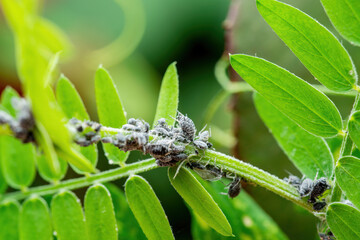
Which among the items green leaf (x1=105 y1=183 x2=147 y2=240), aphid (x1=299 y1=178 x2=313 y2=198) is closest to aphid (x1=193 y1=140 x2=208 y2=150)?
aphid (x1=299 y1=178 x2=313 y2=198)

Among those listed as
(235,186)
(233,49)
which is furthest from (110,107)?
(233,49)

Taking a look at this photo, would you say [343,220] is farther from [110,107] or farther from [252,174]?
[110,107]

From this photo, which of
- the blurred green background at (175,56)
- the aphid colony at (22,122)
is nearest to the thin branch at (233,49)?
the blurred green background at (175,56)

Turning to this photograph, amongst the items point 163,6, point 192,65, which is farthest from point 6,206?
point 163,6

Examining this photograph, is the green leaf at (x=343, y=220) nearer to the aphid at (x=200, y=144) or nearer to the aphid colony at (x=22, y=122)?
the aphid at (x=200, y=144)

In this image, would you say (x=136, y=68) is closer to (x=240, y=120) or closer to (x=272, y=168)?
(x=240, y=120)

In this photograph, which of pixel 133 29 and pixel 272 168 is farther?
pixel 133 29
